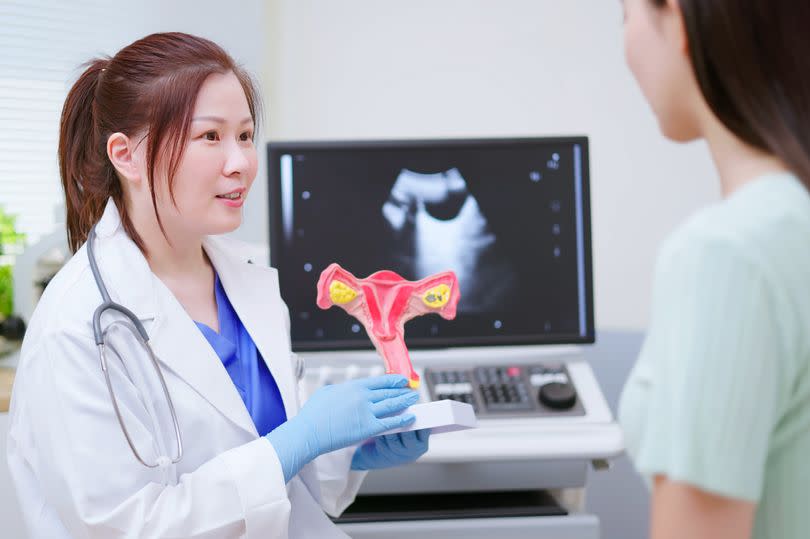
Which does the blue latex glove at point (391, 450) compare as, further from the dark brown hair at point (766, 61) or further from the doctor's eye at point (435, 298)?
the dark brown hair at point (766, 61)

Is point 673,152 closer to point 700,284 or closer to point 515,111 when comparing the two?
point 515,111

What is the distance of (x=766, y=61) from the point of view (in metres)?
0.60

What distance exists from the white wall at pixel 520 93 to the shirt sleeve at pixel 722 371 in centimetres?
162

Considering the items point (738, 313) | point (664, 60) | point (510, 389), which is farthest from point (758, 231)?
point (510, 389)

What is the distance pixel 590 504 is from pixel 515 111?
1040 mm

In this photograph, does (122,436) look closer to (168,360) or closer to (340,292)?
(168,360)

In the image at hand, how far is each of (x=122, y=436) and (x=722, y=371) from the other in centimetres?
73

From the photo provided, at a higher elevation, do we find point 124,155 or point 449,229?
point 124,155

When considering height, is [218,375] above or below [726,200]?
below

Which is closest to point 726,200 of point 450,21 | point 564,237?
point 564,237

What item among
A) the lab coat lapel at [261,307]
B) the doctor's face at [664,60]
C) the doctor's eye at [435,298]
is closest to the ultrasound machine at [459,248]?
the lab coat lapel at [261,307]

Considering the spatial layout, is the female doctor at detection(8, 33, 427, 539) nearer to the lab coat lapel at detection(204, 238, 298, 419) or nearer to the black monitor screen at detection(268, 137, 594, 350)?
the lab coat lapel at detection(204, 238, 298, 419)

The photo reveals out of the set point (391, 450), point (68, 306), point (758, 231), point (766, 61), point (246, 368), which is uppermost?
point (766, 61)

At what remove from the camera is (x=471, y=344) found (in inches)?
66.3
